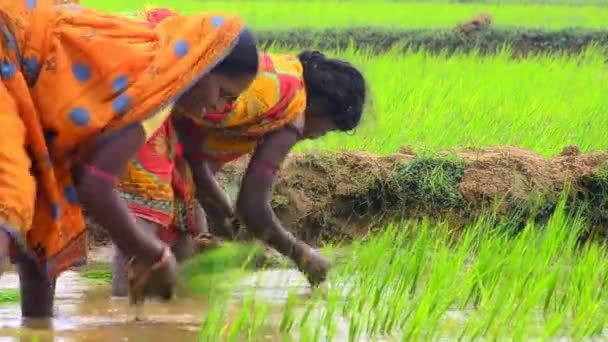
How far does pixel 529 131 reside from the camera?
609 cm

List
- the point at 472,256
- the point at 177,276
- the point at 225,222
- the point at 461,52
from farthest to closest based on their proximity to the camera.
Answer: the point at 461,52 < the point at 472,256 < the point at 225,222 < the point at 177,276

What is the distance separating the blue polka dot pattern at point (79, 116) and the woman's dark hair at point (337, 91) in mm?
1053

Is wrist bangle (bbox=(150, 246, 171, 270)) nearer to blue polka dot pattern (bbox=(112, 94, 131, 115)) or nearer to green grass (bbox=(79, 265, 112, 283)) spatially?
blue polka dot pattern (bbox=(112, 94, 131, 115))

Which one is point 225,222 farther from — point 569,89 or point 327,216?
point 569,89

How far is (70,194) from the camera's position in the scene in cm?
288

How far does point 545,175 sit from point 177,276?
2601 mm

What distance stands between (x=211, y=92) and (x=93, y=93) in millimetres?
328

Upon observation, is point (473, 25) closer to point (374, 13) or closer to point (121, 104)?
point (374, 13)

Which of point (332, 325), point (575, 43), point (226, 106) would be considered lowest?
point (575, 43)

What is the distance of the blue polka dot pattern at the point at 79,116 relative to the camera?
271cm

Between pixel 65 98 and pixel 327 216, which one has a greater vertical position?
pixel 65 98

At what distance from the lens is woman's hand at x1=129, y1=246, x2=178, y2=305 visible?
2.86 meters

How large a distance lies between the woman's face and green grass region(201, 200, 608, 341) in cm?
49

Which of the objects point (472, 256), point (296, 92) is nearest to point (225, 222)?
point (296, 92)
